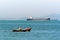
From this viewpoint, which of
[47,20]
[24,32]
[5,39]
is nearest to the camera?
[5,39]

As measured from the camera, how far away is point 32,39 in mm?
42906

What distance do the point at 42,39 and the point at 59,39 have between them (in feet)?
8.56

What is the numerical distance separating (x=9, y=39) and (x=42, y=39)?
5.08m

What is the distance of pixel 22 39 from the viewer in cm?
4297

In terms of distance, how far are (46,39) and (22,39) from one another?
3.70 metres

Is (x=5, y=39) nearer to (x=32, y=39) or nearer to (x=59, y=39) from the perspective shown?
(x=32, y=39)

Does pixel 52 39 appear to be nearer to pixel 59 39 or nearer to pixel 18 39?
pixel 59 39

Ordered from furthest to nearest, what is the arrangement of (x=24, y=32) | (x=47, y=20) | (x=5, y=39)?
(x=47, y=20), (x=24, y=32), (x=5, y=39)

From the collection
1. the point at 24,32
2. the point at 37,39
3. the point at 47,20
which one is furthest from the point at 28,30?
the point at 47,20

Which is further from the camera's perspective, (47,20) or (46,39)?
(47,20)

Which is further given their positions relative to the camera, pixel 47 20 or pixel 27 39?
pixel 47 20

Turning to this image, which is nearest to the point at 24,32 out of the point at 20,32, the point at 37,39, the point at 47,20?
the point at 20,32

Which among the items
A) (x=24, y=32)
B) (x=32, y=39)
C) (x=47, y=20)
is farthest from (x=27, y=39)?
(x=47, y=20)

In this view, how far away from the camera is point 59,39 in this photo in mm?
42594
